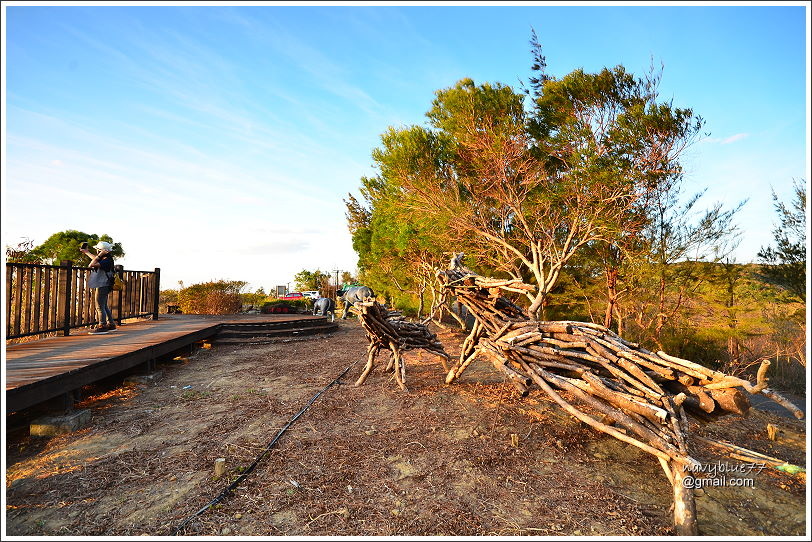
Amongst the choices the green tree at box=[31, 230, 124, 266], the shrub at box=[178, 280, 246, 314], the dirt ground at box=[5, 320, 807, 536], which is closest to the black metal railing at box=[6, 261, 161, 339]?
the dirt ground at box=[5, 320, 807, 536]

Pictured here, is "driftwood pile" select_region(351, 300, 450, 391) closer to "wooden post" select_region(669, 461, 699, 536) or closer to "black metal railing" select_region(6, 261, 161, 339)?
"wooden post" select_region(669, 461, 699, 536)

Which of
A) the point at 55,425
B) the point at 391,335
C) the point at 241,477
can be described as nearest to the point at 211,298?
the point at 391,335

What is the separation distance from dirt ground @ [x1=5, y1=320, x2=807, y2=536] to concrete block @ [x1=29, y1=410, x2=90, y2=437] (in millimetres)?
148

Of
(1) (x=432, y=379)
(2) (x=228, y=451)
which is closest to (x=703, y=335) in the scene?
(1) (x=432, y=379)

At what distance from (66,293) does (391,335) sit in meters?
6.91

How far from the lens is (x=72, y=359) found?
6.11 meters

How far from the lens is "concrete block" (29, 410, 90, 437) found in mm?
4734

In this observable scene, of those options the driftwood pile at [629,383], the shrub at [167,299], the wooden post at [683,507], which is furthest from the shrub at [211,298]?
the wooden post at [683,507]

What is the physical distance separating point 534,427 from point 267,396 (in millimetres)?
4087

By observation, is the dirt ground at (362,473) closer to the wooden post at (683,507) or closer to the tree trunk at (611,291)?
the wooden post at (683,507)

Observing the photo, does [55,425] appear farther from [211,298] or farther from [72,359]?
[211,298]

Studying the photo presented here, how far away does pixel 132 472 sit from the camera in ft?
12.4

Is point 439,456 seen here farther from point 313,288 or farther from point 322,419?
point 313,288

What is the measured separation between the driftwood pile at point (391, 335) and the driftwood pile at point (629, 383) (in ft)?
6.70
